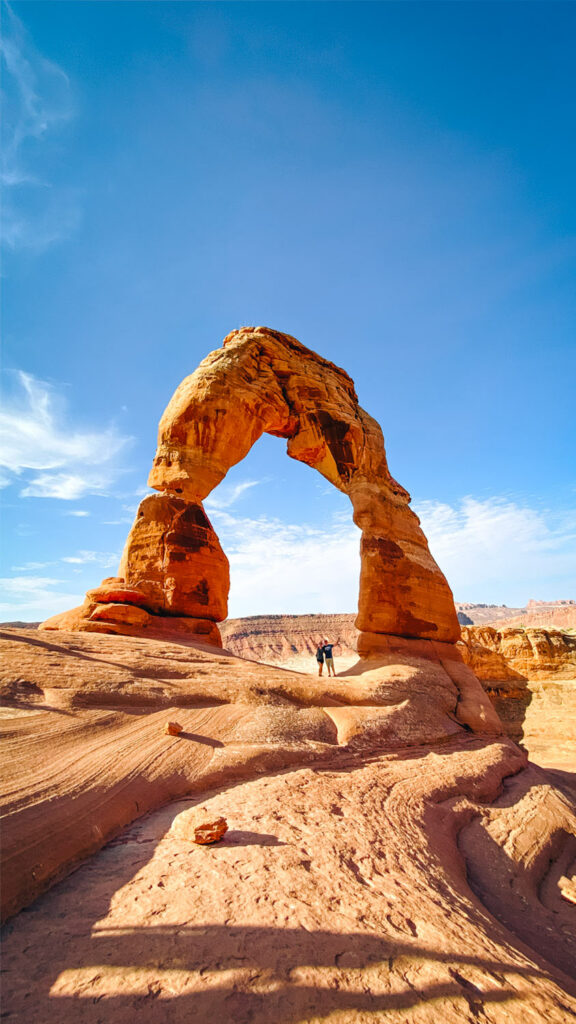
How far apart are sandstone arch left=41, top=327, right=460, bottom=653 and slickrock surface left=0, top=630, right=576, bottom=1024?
1196 mm

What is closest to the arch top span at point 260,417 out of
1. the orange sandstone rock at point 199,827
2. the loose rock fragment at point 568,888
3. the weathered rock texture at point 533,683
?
the orange sandstone rock at point 199,827

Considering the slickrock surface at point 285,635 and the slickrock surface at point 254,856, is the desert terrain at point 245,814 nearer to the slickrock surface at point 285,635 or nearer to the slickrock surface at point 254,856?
the slickrock surface at point 254,856

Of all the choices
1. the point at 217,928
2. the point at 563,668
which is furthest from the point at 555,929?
the point at 563,668

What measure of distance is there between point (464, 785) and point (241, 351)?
8621 millimetres

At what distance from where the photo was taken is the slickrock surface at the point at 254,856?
1.66m

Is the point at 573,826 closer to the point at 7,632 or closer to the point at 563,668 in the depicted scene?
the point at 7,632

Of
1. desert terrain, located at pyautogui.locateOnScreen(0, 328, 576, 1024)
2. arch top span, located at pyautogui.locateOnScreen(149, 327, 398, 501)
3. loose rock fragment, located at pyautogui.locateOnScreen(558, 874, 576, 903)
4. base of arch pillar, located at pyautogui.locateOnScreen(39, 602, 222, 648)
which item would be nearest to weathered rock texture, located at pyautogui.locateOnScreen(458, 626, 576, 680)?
desert terrain, located at pyautogui.locateOnScreen(0, 328, 576, 1024)

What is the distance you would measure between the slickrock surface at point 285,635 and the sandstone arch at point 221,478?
129 feet

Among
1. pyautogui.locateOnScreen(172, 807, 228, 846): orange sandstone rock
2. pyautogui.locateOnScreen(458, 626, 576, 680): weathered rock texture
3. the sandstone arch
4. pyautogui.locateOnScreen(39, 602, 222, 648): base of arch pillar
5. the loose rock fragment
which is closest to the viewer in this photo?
pyautogui.locateOnScreen(172, 807, 228, 846): orange sandstone rock

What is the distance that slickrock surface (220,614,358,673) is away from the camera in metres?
49.0

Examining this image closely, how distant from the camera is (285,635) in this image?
52344 millimetres

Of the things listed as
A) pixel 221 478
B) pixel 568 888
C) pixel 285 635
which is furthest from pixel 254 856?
pixel 285 635

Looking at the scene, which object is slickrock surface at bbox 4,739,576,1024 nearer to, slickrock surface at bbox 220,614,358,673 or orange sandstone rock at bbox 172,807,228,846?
orange sandstone rock at bbox 172,807,228,846

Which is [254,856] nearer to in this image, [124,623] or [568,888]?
[568,888]
